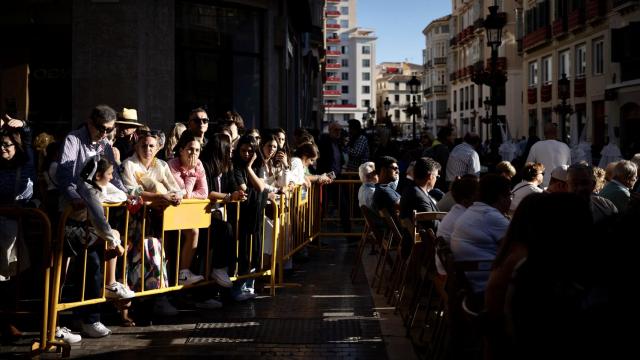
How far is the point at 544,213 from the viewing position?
3.92 metres

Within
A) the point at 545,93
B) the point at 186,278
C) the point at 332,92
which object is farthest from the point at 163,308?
the point at 332,92

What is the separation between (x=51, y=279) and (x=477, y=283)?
11.3ft

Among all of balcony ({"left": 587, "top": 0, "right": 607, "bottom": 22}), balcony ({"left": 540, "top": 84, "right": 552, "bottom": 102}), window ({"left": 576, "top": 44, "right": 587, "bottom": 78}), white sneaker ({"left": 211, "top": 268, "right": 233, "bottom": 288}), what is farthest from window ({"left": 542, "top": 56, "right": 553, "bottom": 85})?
white sneaker ({"left": 211, "top": 268, "right": 233, "bottom": 288})

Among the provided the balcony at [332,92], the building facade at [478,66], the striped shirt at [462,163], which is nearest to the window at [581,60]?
the building facade at [478,66]

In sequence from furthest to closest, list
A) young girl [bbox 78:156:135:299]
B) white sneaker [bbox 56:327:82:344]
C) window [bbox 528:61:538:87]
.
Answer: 1. window [bbox 528:61:538:87]
2. white sneaker [bbox 56:327:82:344]
3. young girl [bbox 78:156:135:299]

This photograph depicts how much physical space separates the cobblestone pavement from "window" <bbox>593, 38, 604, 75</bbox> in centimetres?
2973

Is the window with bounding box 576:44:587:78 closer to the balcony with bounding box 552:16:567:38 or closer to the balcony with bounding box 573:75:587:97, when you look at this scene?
the balcony with bounding box 573:75:587:97

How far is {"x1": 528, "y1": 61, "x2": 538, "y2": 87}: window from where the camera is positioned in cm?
4747

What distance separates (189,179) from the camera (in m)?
8.45

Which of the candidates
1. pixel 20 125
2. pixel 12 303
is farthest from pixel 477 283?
pixel 20 125

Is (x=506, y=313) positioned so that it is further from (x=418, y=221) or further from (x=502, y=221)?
(x=418, y=221)

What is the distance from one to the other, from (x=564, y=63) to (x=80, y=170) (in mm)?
38379

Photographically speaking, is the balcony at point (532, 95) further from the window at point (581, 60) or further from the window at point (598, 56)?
the window at point (598, 56)

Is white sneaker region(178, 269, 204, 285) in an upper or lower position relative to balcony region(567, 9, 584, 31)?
lower
